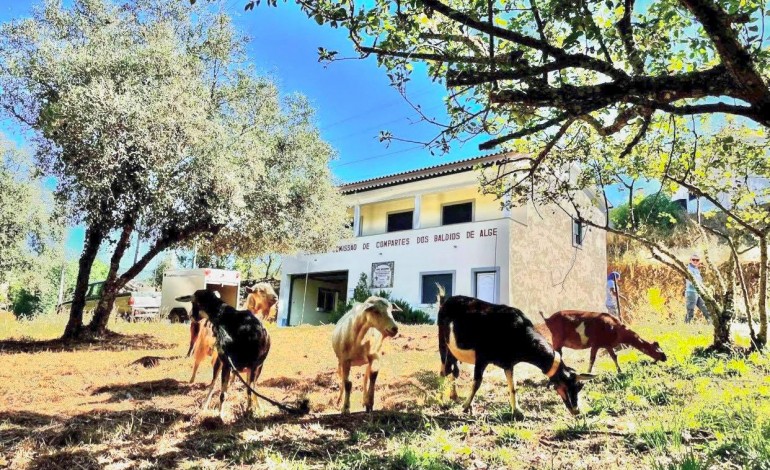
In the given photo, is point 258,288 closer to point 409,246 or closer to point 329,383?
point 329,383

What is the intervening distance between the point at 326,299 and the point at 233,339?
2549 centimetres

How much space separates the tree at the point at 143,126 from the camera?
A: 493 inches

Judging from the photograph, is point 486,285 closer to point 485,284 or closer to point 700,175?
point 485,284

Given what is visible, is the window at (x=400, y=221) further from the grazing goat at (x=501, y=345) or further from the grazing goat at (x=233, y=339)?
the grazing goat at (x=233, y=339)

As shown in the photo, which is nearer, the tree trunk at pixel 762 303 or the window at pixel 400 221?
the tree trunk at pixel 762 303

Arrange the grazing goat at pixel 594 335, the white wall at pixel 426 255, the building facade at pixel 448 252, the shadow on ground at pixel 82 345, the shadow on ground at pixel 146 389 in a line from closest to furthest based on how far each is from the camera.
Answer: the shadow on ground at pixel 146 389
the grazing goat at pixel 594 335
the shadow on ground at pixel 82 345
the white wall at pixel 426 255
the building facade at pixel 448 252

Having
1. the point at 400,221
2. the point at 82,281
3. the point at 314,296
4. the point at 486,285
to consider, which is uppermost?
the point at 400,221

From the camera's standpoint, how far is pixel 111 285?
15.1 metres

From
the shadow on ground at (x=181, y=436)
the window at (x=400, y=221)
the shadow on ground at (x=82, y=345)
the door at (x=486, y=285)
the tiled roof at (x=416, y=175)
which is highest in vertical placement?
the tiled roof at (x=416, y=175)

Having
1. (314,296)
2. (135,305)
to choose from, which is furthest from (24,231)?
(314,296)

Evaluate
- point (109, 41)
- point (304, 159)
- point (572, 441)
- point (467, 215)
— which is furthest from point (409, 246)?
point (572, 441)

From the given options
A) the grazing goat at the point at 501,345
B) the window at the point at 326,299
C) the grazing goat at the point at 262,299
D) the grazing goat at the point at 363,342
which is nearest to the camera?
the grazing goat at the point at 501,345

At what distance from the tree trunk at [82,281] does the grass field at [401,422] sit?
14.0ft

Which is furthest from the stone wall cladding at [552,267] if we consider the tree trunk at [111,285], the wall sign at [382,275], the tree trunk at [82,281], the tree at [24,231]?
the tree at [24,231]
